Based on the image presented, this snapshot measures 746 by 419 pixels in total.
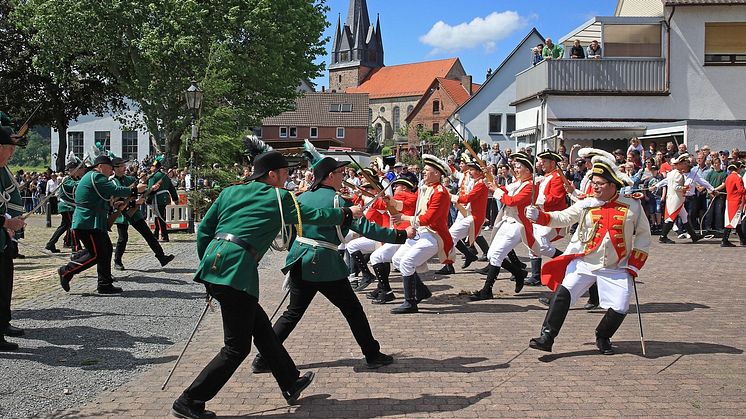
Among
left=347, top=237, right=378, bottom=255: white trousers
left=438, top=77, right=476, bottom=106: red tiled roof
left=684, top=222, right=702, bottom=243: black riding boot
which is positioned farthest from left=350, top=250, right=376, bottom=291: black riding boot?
left=438, top=77, right=476, bottom=106: red tiled roof

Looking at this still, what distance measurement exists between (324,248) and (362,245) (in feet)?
12.2

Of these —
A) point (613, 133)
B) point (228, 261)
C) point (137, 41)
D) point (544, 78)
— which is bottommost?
point (228, 261)

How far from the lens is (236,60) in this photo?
32.0 m

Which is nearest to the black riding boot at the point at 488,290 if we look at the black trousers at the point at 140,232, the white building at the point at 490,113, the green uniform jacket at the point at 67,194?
the black trousers at the point at 140,232

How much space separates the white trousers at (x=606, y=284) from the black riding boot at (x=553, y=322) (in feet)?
0.30

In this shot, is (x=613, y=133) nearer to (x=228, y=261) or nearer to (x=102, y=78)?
(x=228, y=261)

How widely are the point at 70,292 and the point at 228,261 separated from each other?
19.9ft

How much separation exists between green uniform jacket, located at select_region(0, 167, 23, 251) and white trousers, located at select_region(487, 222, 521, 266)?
5.75 m

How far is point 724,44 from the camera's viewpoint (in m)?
25.8

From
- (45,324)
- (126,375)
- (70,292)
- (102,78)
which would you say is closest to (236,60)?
(102,78)

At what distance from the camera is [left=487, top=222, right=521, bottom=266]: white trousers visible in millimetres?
9492

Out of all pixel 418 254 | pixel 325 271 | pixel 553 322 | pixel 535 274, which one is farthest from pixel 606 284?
pixel 535 274

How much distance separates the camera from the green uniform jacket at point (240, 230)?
498 centimetres

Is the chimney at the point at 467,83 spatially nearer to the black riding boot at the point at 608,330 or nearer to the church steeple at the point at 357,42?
the church steeple at the point at 357,42
